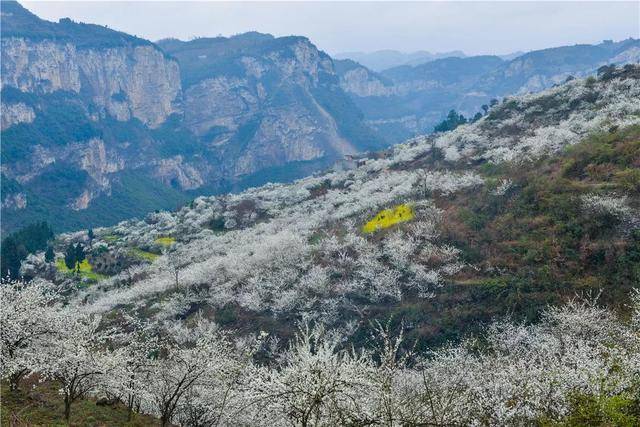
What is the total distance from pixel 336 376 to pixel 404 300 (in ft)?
115

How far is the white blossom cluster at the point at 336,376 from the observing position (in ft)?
52.2

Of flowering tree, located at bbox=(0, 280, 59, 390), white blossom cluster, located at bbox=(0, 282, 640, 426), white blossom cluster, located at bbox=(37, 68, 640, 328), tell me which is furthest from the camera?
white blossom cluster, located at bbox=(37, 68, 640, 328)

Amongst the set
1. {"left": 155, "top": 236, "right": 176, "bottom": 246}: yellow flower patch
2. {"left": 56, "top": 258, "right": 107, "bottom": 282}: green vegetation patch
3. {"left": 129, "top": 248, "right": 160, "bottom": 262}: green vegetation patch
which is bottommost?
{"left": 56, "top": 258, "right": 107, "bottom": 282}: green vegetation patch

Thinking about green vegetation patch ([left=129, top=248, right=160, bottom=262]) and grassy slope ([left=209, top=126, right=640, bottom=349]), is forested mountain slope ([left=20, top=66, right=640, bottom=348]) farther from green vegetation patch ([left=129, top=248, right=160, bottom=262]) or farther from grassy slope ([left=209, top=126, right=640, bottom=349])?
green vegetation patch ([left=129, top=248, right=160, bottom=262])

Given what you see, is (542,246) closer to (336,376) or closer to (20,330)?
(336,376)

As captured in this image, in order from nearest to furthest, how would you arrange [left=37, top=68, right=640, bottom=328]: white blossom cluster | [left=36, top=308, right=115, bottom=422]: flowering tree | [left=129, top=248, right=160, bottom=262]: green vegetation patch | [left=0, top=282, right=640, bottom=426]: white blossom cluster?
[left=0, top=282, right=640, bottom=426]: white blossom cluster < [left=36, top=308, right=115, bottom=422]: flowering tree < [left=37, top=68, right=640, bottom=328]: white blossom cluster < [left=129, top=248, right=160, bottom=262]: green vegetation patch

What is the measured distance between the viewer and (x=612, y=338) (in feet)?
92.5

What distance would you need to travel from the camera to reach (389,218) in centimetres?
6981

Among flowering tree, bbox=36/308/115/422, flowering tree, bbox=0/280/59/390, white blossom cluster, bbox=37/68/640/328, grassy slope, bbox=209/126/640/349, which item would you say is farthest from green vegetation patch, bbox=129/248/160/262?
flowering tree, bbox=36/308/115/422

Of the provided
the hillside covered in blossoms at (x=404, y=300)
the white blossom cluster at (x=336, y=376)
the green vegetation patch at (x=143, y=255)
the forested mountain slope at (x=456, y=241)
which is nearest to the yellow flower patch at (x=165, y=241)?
the hillside covered in blossoms at (x=404, y=300)

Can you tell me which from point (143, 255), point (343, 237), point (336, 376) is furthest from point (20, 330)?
point (143, 255)

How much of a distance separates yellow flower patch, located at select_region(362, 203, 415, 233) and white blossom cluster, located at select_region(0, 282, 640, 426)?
29.2 meters

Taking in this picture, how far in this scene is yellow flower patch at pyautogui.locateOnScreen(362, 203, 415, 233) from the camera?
67.1 m

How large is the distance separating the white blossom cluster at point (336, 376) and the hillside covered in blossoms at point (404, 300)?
12cm
